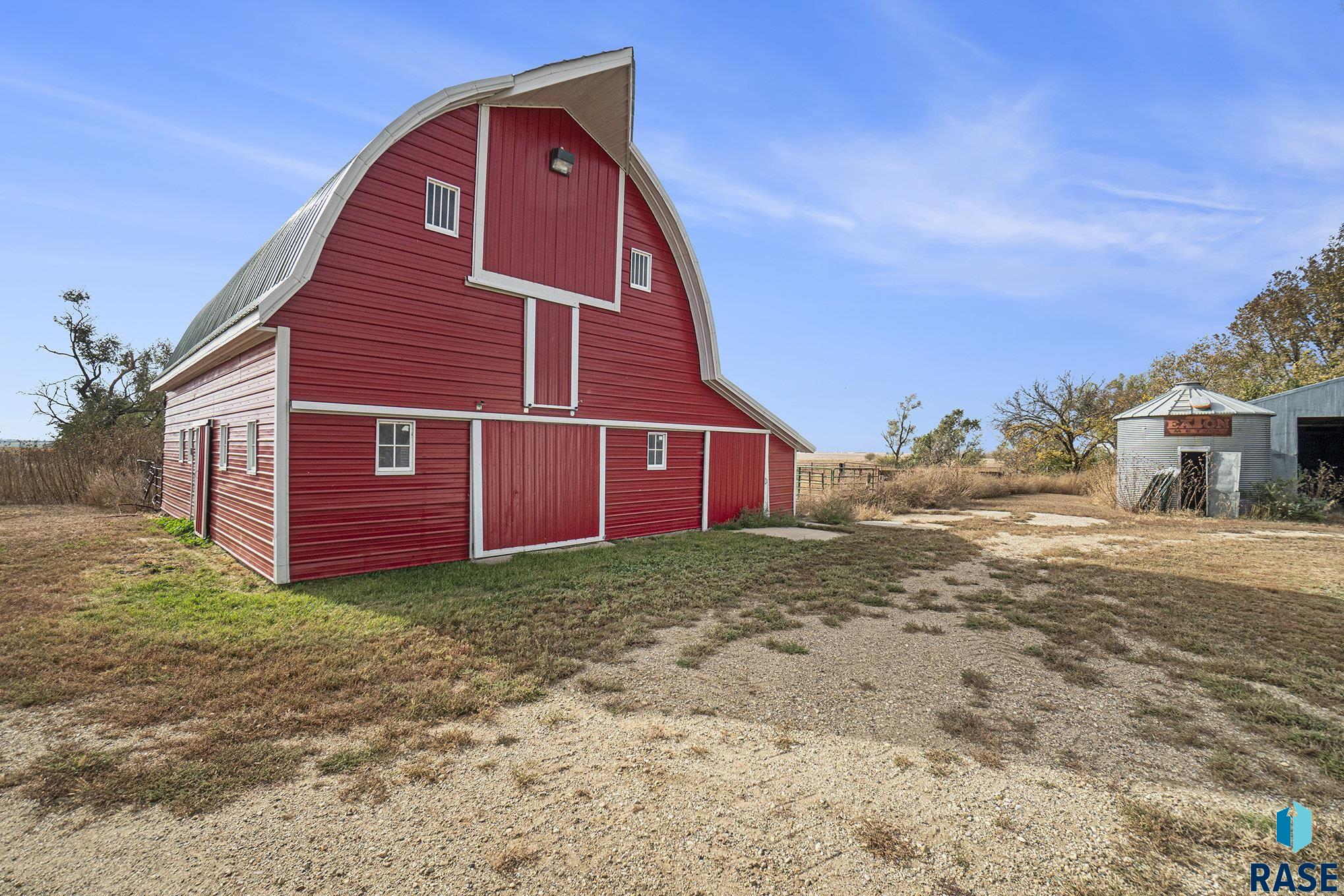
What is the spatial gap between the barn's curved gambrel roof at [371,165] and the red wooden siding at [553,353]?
3.25 metres

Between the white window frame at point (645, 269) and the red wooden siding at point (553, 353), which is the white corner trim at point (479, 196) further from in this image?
the white window frame at point (645, 269)

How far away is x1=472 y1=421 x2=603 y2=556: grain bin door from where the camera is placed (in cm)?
984

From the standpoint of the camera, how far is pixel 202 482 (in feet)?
37.7

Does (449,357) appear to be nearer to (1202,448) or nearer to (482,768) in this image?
(482,768)

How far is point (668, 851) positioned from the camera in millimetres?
2695

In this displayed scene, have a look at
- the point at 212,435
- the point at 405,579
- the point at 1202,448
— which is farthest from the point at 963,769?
the point at 1202,448

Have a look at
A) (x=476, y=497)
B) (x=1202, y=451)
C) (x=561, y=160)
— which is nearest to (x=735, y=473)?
(x=476, y=497)

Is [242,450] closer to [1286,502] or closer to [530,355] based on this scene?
[530,355]

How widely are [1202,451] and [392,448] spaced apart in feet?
73.2

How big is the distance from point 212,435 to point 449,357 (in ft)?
18.3

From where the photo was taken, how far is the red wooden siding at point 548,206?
9.88 metres

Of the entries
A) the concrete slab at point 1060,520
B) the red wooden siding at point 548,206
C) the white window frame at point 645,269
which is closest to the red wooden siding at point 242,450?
the red wooden siding at point 548,206

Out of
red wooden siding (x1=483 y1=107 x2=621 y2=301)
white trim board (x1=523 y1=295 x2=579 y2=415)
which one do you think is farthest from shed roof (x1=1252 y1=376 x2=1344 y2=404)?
white trim board (x1=523 y1=295 x2=579 y2=415)

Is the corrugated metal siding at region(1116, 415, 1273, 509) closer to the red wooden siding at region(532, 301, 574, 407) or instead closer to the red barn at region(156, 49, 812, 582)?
the red barn at region(156, 49, 812, 582)
